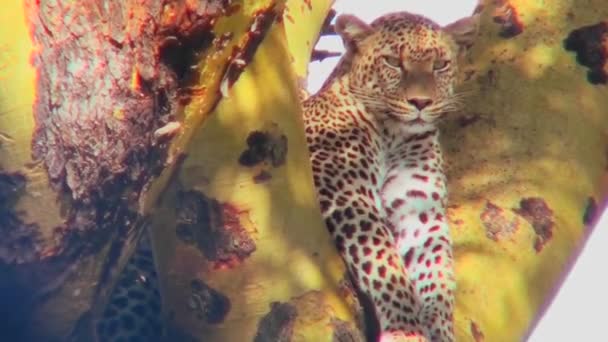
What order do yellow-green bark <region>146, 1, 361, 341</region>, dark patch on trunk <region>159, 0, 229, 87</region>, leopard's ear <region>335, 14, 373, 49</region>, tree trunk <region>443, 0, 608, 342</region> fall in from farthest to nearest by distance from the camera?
leopard's ear <region>335, 14, 373, 49</region>, tree trunk <region>443, 0, 608, 342</region>, yellow-green bark <region>146, 1, 361, 341</region>, dark patch on trunk <region>159, 0, 229, 87</region>

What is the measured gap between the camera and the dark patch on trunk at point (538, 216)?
5516mm

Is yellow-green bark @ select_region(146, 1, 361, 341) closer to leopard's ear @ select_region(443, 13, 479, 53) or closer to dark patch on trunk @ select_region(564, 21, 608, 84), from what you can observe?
dark patch on trunk @ select_region(564, 21, 608, 84)

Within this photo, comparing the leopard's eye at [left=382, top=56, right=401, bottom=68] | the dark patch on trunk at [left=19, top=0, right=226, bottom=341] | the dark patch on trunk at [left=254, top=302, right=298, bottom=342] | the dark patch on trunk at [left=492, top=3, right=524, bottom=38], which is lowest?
the dark patch on trunk at [left=254, top=302, right=298, bottom=342]

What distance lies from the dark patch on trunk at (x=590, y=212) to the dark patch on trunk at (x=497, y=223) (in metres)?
0.36

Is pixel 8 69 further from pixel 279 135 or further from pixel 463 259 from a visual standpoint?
pixel 463 259

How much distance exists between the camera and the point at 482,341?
17.3 feet

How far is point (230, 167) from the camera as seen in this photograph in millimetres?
4344

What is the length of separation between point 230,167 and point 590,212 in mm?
2095

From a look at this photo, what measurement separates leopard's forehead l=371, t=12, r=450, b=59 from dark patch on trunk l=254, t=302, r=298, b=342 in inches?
105

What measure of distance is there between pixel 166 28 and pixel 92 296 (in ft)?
3.09

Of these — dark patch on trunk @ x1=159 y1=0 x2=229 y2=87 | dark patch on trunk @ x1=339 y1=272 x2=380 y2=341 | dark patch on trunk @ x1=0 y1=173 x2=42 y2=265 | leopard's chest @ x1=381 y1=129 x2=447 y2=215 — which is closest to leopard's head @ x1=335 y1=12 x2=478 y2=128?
leopard's chest @ x1=381 y1=129 x2=447 y2=215

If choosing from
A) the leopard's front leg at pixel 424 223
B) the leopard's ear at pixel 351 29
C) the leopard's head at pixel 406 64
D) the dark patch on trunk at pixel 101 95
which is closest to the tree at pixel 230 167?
the dark patch on trunk at pixel 101 95

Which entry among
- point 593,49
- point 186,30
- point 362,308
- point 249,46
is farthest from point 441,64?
point 186,30

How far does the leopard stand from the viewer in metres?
5.95
